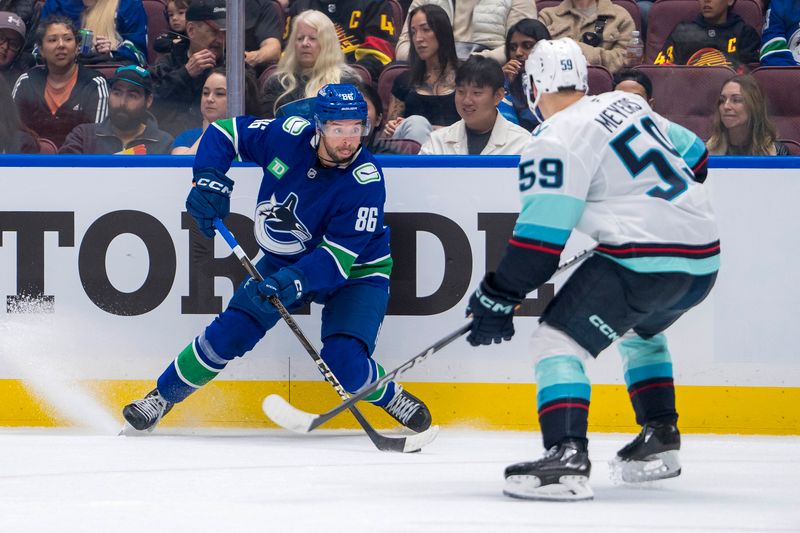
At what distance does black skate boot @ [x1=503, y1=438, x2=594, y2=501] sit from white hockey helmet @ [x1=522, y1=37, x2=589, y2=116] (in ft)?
2.74

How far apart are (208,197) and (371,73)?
2.82ft

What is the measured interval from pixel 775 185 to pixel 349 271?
56.2 inches

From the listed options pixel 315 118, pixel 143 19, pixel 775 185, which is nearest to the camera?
pixel 315 118

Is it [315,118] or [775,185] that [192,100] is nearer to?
[315,118]

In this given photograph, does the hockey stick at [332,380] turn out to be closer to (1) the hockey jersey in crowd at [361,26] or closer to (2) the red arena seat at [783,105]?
(1) the hockey jersey in crowd at [361,26]

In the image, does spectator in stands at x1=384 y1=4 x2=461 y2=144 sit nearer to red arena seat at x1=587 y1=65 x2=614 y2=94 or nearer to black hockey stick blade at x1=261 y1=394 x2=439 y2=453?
red arena seat at x1=587 y1=65 x2=614 y2=94

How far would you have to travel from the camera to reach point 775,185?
13.6 feet

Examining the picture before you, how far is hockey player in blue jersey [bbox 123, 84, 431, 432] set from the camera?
12.6 ft

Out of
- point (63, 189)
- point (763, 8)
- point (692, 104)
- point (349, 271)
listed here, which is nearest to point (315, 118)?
point (349, 271)

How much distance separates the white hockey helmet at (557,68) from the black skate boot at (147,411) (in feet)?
5.45

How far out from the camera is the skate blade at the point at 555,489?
113 inches

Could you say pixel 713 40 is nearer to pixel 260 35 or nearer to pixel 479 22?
pixel 479 22

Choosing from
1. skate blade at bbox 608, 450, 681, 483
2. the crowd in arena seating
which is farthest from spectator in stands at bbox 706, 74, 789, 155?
skate blade at bbox 608, 450, 681, 483

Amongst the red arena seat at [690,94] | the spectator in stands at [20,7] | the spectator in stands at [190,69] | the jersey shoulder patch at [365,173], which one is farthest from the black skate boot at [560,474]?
the spectator in stands at [20,7]
